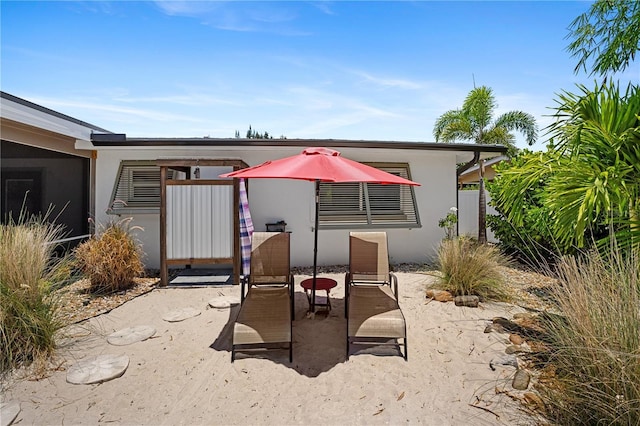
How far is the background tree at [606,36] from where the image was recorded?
6.56 metres

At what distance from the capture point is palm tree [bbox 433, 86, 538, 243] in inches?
603

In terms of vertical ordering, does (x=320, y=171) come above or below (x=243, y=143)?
below

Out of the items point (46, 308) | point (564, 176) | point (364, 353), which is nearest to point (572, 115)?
point (564, 176)

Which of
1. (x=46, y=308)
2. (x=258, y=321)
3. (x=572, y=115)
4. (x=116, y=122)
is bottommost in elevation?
(x=258, y=321)

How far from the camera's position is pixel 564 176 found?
3900mm

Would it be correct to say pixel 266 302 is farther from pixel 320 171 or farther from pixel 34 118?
pixel 34 118

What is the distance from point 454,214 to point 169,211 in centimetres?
756

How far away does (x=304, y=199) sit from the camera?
8.76 meters

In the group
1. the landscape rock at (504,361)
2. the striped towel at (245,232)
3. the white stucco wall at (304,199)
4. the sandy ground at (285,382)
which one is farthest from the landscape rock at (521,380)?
the white stucco wall at (304,199)

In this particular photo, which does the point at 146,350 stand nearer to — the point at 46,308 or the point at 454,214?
the point at 46,308

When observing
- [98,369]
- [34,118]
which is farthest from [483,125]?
[98,369]

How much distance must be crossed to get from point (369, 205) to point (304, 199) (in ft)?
6.26

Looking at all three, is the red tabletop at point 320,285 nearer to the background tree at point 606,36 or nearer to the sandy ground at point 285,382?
the sandy ground at point 285,382

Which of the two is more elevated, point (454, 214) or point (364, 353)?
point (454, 214)
